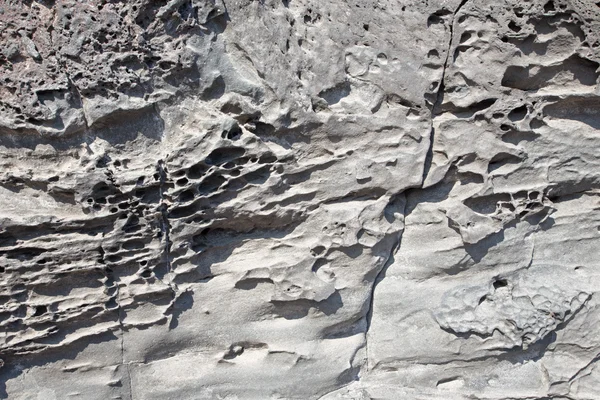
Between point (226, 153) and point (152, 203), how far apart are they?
0.36 m

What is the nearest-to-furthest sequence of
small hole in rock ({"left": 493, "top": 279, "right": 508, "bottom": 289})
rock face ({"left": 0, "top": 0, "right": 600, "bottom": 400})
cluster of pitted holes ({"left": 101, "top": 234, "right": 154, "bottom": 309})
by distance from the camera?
rock face ({"left": 0, "top": 0, "right": 600, "bottom": 400})
cluster of pitted holes ({"left": 101, "top": 234, "right": 154, "bottom": 309})
small hole in rock ({"left": 493, "top": 279, "right": 508, "bottom": 289})

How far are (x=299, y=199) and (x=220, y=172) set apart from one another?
0.37 m

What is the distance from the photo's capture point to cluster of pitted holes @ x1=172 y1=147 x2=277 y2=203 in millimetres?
2182

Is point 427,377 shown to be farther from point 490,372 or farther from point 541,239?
point 541,239

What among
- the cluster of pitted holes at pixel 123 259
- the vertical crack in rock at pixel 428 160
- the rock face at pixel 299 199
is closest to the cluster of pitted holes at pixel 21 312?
the rock face at pixel 299 199

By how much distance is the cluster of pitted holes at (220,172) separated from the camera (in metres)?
2.18

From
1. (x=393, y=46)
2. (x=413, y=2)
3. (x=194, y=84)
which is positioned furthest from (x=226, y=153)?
(x=413, y=2)

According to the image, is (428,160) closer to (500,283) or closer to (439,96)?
(439,96)

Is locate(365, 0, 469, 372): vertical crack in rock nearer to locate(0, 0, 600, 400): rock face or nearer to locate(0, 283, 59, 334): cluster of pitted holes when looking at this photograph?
locate(0, 0, 600, 400): rock face

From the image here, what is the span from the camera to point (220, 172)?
2.21 metres

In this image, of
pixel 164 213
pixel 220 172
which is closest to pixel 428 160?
pixel 220 172

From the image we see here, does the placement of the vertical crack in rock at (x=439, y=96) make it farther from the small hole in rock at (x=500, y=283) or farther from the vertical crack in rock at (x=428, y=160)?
the small hole in rock at (x=500, y=283)

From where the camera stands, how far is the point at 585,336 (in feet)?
8.64

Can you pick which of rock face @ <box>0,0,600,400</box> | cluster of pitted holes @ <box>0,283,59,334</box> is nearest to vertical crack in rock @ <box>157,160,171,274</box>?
rock face @ <box>0,0,600,400</box>
